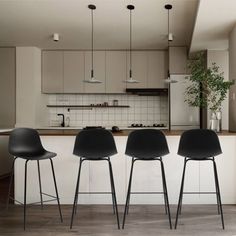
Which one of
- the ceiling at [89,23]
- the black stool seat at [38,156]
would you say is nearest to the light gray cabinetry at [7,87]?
the ceiling at [89,23]

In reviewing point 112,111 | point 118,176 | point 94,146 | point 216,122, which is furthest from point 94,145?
point 112,111

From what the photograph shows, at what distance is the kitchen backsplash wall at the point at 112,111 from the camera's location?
6375 millimetres

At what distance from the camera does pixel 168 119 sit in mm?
6047

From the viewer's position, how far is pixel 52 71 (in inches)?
243

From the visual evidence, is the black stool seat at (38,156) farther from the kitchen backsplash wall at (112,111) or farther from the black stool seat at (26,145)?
the kitchen backsplash wall at (112,111)

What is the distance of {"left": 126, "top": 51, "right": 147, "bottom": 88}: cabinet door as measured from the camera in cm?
609

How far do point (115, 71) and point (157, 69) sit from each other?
34.8 inches

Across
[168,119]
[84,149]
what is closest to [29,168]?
[84,149]

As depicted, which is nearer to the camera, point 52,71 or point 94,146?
point 94,146

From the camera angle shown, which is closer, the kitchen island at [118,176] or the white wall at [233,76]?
the kitchen island at [118,176]

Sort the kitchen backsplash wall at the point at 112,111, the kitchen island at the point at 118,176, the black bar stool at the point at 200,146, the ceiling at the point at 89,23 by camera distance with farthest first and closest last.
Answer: the kitchen backsplash wall at the point at 112,111 < the ceiling at the point at 89,23 < the kitchen island at the point at 118,176 < the black bar stool at the point at 200,146

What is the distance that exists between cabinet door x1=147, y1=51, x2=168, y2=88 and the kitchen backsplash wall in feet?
1.32

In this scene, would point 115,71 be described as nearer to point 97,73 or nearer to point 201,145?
point 97,73

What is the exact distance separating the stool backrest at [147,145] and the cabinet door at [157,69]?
3.24 metres
